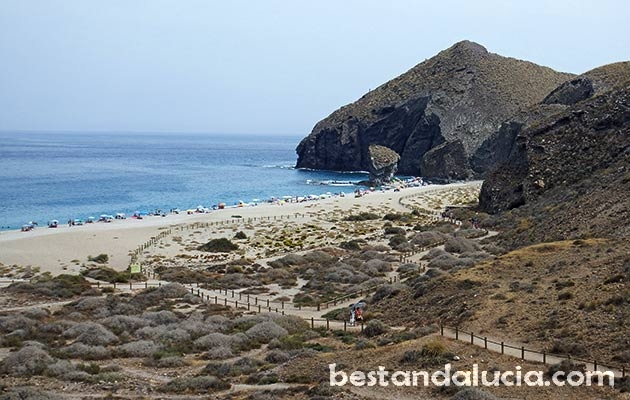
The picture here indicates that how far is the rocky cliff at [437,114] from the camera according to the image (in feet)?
394

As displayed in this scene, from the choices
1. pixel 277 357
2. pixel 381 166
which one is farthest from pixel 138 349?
pixel 381 166

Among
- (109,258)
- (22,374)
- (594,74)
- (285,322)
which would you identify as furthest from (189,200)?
(22,374)

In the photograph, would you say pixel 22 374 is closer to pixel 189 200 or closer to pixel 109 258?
pixel 109 258

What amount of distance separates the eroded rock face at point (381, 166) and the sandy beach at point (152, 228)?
14.5 m

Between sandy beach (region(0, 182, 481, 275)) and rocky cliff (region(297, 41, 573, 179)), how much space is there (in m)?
28.7

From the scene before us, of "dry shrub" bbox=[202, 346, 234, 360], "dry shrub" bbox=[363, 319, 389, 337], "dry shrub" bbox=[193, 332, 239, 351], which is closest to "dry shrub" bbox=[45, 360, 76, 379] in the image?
"dry shrub" bbox=[202, 346, 234, 360]

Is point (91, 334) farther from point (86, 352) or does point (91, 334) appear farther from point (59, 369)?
point (59, 369)

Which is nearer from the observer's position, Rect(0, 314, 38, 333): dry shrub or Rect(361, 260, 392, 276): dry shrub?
Rect(0, 314, 38, 333): dry shrub

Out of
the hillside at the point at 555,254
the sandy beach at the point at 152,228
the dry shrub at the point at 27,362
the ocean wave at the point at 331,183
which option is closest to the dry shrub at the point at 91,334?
the dry shrub at the point at 27,362

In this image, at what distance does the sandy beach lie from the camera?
46.7m

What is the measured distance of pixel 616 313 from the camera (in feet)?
66.1

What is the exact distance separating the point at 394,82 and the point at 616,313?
135 m

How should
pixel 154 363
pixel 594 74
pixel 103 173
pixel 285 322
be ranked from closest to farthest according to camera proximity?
pixel 154 363 < pixel 285 322 < pixel 594 74 < pixel 103 173

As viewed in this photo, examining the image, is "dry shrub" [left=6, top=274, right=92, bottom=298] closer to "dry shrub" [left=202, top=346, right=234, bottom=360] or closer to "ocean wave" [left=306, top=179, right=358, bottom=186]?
"dry shrub" [left=202, top=346, right=234, bottom=360]
